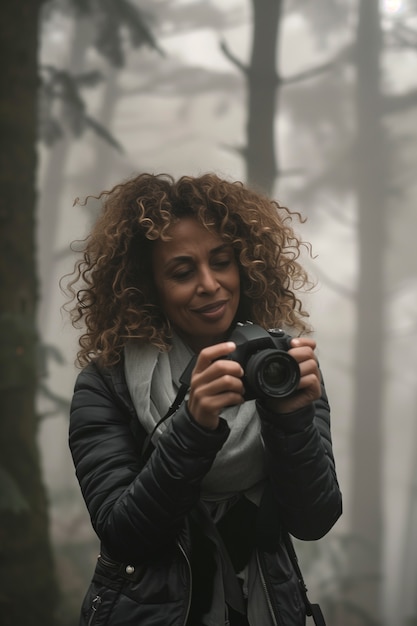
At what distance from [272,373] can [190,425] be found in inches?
6.9

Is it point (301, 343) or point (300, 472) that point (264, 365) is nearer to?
point (301, 343)

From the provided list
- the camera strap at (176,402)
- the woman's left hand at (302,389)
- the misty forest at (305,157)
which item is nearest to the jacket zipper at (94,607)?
the camera strap at (176,402)

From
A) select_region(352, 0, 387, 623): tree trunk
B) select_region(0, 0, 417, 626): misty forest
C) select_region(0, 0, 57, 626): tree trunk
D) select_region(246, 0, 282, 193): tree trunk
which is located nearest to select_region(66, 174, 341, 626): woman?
select_region(0, 0, 57, 626): tree trunk

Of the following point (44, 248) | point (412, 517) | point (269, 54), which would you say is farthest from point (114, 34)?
point (412, 517)

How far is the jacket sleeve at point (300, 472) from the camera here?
1.17m

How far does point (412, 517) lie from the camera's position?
5.94 m

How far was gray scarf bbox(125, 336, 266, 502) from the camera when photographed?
125 centimetres

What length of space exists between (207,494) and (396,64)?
478cm

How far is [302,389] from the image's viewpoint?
3.84ft

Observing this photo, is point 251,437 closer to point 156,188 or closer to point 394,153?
point 156,188

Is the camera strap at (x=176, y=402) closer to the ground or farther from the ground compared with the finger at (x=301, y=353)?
closer to the ground

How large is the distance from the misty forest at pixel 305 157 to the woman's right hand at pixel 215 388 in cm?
379

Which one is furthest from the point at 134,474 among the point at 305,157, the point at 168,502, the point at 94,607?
the point at 305,157

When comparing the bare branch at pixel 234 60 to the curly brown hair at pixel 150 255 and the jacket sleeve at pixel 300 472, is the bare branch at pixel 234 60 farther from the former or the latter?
the jacket sleeve at pixel 300 472
